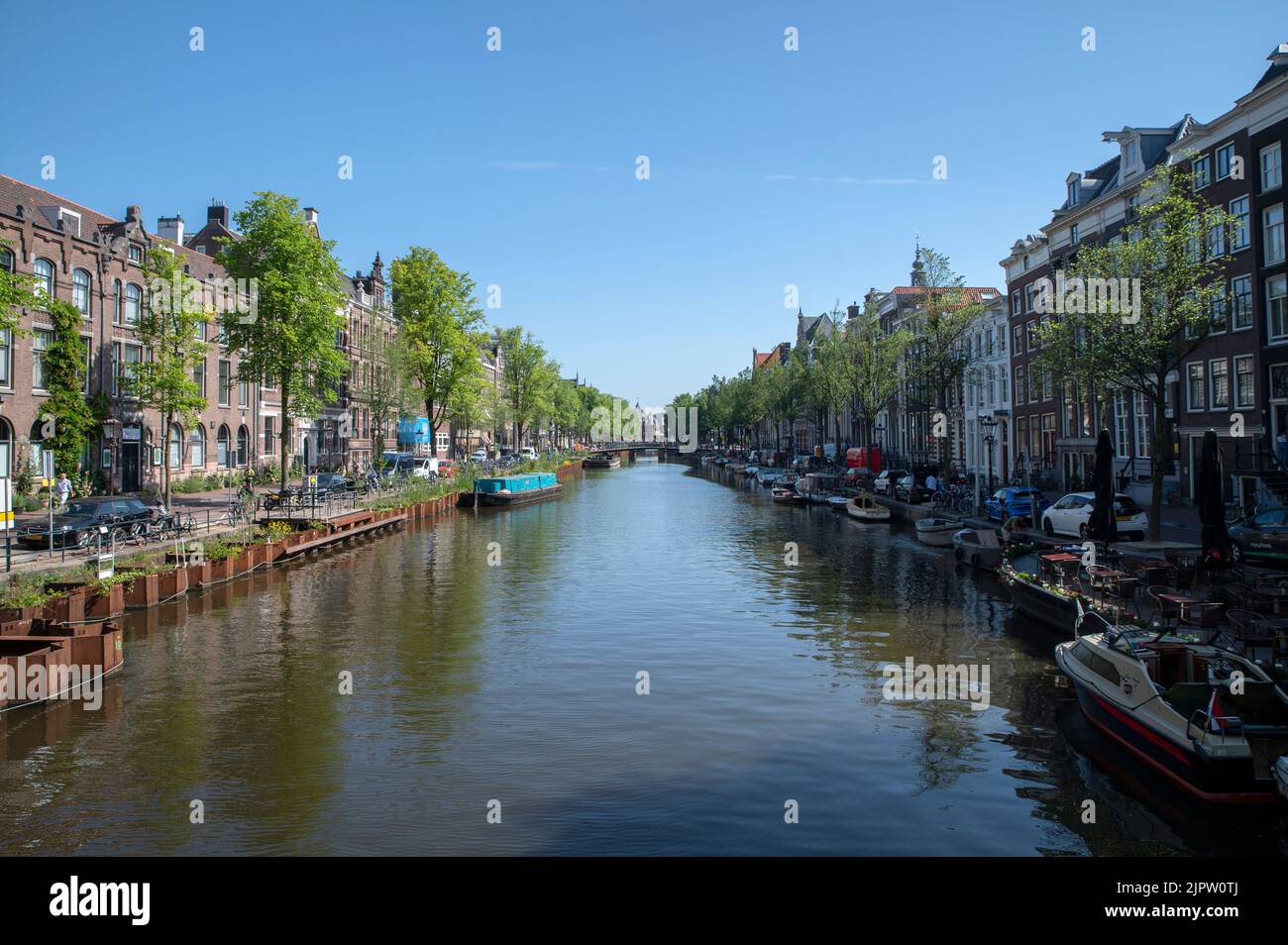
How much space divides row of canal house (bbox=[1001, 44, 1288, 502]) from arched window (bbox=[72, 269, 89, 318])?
44.0m

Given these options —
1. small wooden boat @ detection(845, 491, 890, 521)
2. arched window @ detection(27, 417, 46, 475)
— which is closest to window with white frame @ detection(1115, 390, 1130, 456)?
small wooden boat @ detection(845, 491, 890, 521)

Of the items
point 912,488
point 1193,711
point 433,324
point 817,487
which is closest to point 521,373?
point 433,324

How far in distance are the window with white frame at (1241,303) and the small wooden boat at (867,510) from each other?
19.4 meters

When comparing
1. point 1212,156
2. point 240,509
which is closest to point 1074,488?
point 1212,156

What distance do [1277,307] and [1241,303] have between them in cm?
201

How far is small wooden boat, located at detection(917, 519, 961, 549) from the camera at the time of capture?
125 ft

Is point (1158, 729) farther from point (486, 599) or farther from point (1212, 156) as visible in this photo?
point (1212, 156)

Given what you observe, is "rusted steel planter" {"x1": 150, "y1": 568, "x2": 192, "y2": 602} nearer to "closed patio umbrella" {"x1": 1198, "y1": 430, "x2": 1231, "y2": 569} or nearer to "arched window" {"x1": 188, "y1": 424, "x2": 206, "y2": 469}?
"closed patio umbrella" {"x1": 1198, "y1": 430, "x2": 1231, "y2": 569}

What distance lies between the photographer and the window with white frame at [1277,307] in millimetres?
33156

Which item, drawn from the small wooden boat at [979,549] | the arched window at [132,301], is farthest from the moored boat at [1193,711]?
the arched window at [132,301]

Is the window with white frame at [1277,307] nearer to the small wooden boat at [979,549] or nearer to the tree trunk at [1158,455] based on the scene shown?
the tree trunk at [1158,455]

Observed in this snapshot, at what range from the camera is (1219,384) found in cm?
3731

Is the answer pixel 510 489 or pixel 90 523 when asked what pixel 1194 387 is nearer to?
pixel 510 489
